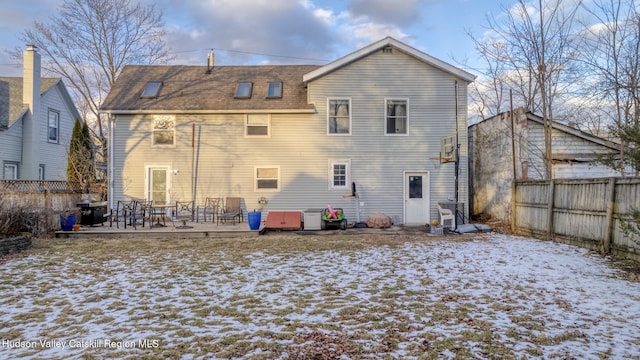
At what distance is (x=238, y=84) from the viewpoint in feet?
49.8

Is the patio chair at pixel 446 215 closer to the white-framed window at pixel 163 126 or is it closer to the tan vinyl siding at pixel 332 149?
the tan vinyl siding at pixel 332 149

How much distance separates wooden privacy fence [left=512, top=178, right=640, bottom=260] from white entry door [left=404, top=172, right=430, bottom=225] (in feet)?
10.1

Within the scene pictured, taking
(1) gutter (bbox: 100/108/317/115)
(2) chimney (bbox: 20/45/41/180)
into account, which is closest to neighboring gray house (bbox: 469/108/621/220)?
(1) gutter (bbox: 100/108/317/115)

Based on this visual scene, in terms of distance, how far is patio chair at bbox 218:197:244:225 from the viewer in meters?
13.5

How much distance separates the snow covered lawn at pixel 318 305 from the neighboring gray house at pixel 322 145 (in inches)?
219

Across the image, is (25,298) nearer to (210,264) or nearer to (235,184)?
(210,264)

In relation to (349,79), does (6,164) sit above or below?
below

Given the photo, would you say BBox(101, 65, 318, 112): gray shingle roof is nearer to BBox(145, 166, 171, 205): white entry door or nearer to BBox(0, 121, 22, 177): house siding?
BBox(145, 166, 171, 205): white entry door

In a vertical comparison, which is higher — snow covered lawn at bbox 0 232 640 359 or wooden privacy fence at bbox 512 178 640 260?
wooden privacy fence at bbox 512 178 640 260

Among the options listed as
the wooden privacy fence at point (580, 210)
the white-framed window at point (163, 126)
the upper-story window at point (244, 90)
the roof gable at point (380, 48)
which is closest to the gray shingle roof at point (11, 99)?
the white-framed window at point (163, 126)

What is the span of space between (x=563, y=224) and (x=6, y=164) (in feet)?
67.2

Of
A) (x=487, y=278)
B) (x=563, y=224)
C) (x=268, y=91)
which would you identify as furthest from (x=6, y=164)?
(x=563, y=224)

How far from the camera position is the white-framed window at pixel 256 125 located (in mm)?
14227

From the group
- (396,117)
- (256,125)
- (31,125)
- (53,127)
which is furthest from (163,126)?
(53,127)
